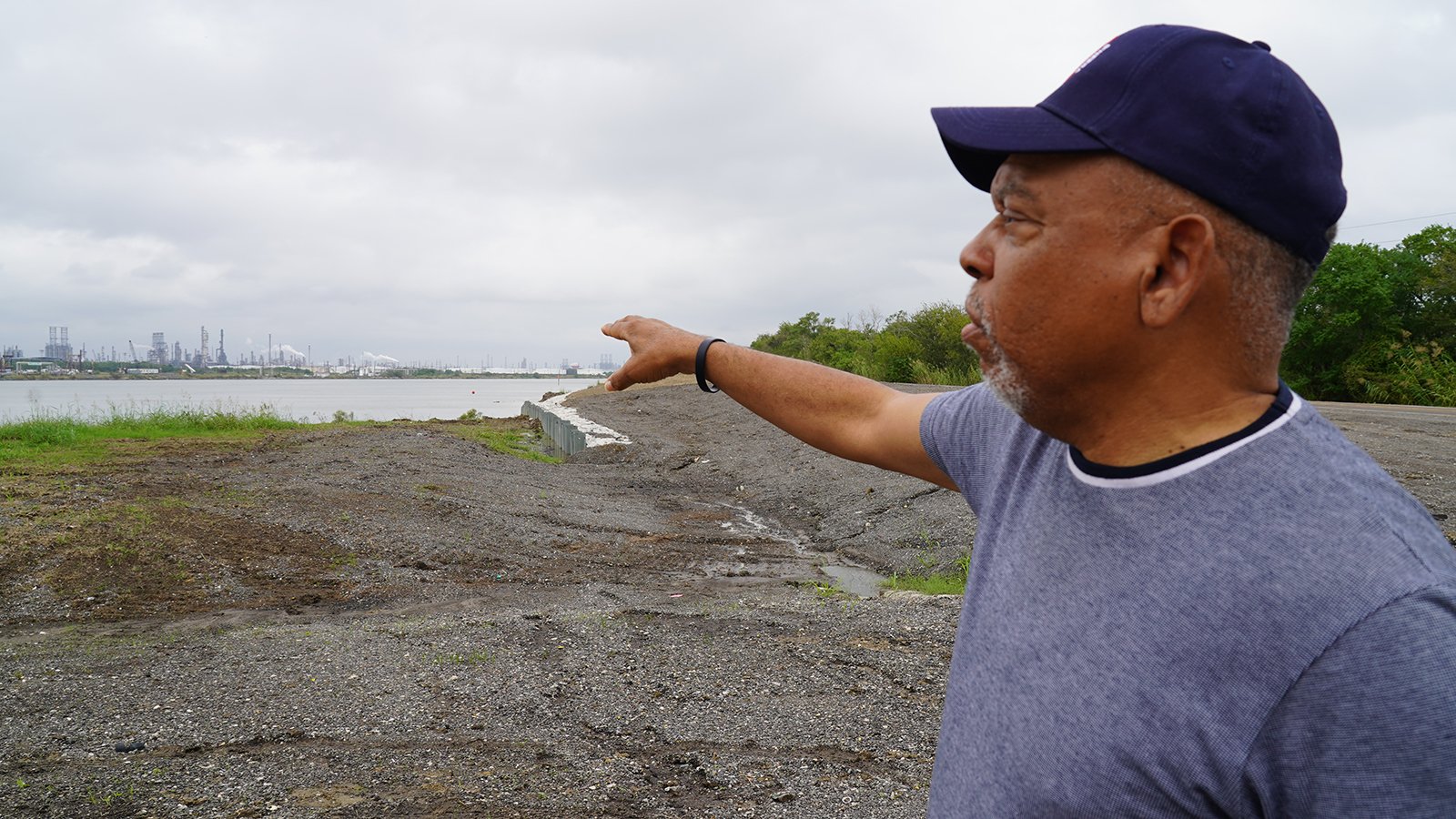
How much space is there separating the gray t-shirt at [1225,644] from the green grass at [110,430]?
16872mm

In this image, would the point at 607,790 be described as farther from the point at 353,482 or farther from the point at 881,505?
the point at 353,482

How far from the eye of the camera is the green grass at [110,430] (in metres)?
Answer: 16.1

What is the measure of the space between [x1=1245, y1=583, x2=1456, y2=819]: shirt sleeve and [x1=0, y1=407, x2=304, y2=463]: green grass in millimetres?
17189

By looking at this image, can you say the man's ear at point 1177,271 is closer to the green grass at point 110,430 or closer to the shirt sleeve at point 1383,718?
the shirt sleeve at point 1383,718

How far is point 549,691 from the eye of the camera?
205 inches

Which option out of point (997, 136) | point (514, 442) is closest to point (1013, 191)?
point (997, 136)

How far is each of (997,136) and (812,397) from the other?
87cm

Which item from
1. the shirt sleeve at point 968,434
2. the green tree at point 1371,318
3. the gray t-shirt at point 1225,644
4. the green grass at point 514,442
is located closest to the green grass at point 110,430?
the green grass at point 514,442

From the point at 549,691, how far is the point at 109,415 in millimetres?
23008

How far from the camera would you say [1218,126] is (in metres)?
1.03

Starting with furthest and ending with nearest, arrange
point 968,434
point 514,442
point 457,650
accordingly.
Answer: point 514,442 → point 457,650 → point 968,434

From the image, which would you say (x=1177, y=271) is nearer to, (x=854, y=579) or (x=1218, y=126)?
(x=1218, y=126)

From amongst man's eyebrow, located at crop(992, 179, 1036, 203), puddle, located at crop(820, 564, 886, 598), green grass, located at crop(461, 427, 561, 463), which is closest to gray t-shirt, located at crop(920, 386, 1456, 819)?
man's eyebrow, located at crop(992, 179, 1036, 203)

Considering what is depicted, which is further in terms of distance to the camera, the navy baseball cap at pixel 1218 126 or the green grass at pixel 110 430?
the green grass at pixel 110 430
